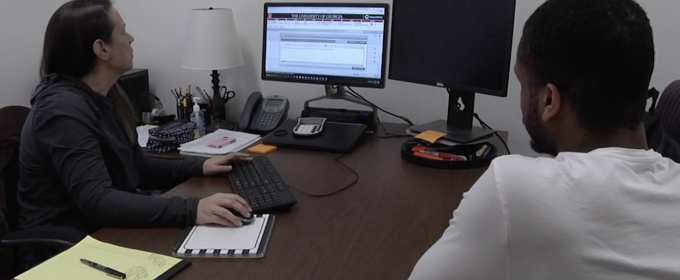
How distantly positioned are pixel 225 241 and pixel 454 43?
104cm

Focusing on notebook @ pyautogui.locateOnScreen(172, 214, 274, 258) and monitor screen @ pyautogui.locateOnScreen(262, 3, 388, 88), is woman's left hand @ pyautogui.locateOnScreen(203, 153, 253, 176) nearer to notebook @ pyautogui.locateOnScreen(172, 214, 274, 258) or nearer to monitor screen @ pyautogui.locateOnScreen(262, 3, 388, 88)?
notebook @ pyautogui.locateOnScreen(172, 214, 274, 258)

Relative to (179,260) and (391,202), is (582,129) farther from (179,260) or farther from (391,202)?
(179,260)

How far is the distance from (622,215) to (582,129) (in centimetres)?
18

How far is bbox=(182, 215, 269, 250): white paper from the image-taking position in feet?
4.01

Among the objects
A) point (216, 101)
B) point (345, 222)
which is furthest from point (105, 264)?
point (216, 101)

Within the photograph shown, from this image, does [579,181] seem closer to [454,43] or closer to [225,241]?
[225,241]

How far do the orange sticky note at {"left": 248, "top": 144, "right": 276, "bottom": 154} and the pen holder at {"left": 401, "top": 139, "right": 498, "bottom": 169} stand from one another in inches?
17.5

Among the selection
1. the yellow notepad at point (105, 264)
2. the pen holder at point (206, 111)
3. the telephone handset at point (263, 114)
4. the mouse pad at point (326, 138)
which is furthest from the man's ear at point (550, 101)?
the pen holder at point (206, 111)

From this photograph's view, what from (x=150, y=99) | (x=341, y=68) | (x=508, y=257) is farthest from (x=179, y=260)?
(x=150, y=99)

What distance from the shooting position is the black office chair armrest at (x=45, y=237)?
1.43 meters

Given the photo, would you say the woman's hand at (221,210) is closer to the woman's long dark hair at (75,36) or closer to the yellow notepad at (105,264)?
the yellow notepad at (105,264)

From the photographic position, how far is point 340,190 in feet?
5.25

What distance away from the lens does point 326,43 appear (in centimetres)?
217

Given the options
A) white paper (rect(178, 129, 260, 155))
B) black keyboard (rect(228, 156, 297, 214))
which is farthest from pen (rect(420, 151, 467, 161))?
white paper (rect(178, 129, 260, 155))
